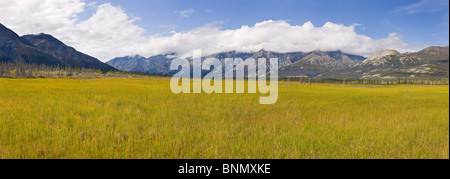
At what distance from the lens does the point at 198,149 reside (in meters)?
4.37
